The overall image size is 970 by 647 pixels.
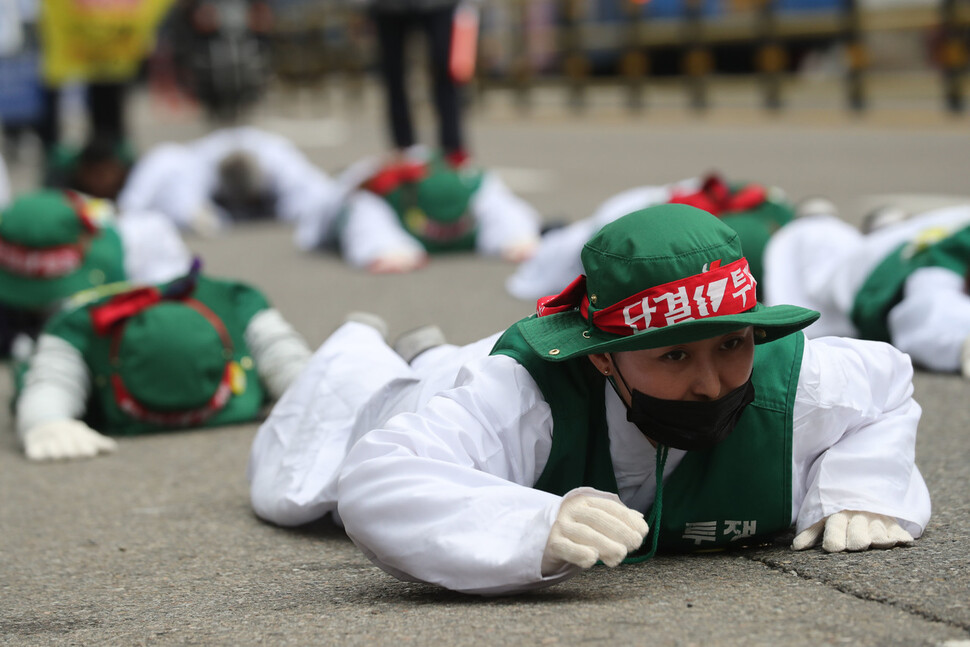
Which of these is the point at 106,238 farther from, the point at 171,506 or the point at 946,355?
the point at 946,355

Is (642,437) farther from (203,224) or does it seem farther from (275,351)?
(203,224)

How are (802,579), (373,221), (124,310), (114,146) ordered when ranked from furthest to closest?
(114,146), (373,221), (124,310), (802,579)

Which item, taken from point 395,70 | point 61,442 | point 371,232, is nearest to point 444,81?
point 395,70

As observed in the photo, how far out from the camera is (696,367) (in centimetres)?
238

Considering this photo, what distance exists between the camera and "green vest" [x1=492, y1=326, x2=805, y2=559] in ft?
8.20

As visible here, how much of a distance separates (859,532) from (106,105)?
7.99 metres

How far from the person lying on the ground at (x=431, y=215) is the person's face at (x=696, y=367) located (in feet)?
15.5

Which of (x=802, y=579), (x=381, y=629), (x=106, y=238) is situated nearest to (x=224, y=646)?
(x=381, y=629)

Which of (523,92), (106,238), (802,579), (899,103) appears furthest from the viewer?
(523,92)

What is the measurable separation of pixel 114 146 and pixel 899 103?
7279 millimetres

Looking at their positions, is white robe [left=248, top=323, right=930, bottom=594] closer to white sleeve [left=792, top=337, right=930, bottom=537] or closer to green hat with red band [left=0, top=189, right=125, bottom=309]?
white sleeve [left=792, top=337, right=930, bottom=537]

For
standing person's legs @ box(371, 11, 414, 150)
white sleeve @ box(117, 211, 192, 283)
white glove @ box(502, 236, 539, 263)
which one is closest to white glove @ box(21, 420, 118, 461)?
white sleeve @ box(117, 211, 192, 283)

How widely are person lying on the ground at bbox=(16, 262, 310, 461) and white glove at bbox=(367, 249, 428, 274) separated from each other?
8.55 feet

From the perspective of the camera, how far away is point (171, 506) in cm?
349
